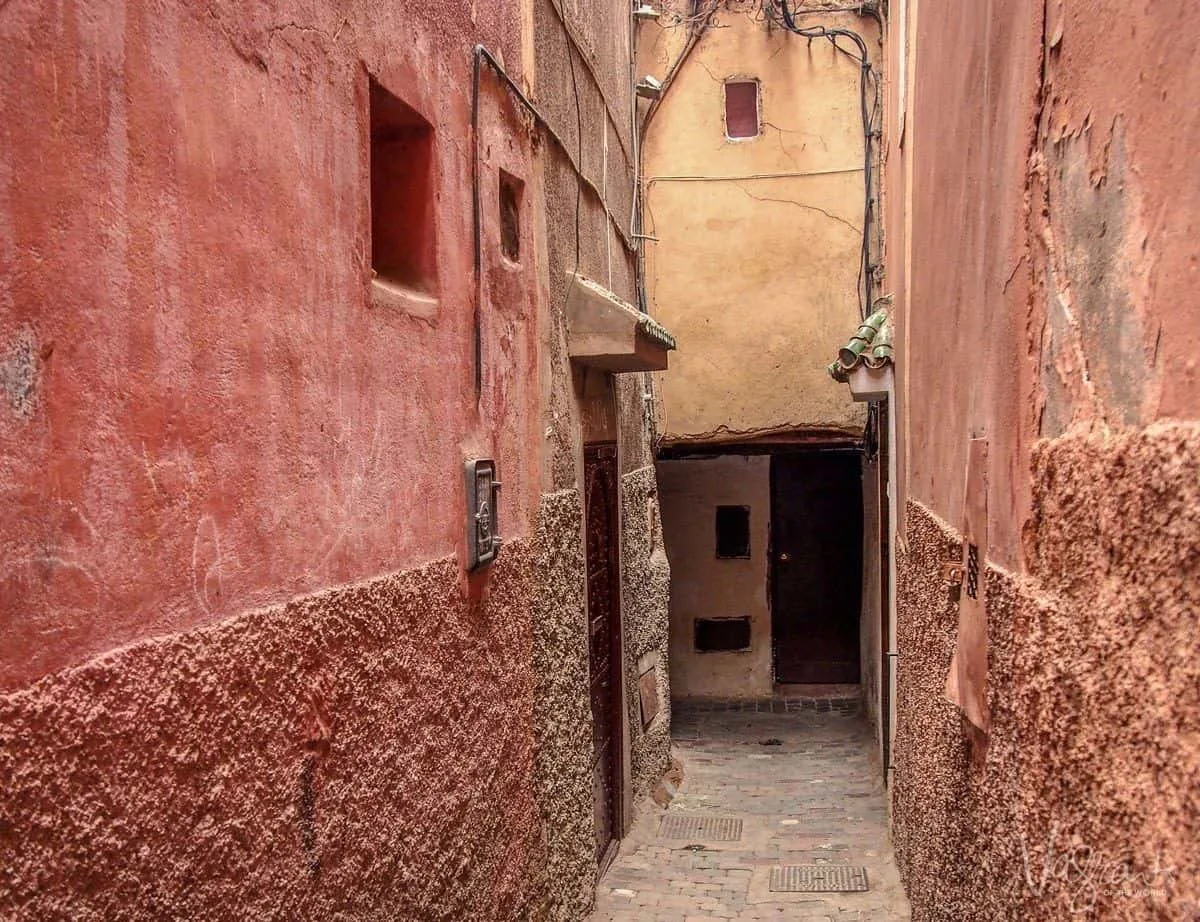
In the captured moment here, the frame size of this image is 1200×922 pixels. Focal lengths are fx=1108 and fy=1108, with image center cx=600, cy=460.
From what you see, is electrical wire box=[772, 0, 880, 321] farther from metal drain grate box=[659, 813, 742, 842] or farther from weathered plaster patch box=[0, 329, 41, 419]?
weathered plaster patch box=[0, 329, 41, 419]

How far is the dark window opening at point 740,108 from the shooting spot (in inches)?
418

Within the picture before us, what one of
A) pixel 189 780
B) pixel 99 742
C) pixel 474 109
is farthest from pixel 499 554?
pixel 99 742

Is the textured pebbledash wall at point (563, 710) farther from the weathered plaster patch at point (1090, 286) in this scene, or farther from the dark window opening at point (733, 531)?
the dark window opening at point (733, 531)

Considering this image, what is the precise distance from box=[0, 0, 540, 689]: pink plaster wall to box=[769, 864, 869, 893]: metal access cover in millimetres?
4288

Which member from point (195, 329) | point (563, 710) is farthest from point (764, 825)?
point (195, 329)

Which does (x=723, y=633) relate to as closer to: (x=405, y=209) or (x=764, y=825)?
(x=764, y=825)

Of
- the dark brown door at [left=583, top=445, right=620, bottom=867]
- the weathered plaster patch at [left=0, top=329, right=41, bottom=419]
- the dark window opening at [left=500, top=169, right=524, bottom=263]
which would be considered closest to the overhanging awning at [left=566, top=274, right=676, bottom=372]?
the dark brown door at [left=583, top=445, right=620, bottom=867]

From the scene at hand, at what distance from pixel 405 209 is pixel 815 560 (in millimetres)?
10012

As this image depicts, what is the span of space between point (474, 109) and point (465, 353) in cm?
99

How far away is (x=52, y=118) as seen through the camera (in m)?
1.94

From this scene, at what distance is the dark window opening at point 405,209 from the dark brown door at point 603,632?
2.88 m

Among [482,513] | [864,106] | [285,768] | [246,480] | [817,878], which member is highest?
[864,106]

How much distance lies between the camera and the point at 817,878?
7.12 meters

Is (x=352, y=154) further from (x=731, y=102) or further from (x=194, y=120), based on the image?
(x=731, y=102)
